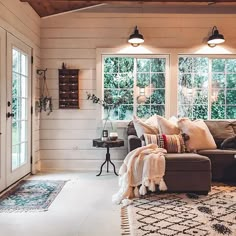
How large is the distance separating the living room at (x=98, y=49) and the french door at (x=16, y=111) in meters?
0.59

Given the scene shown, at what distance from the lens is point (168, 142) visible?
4.46 metres

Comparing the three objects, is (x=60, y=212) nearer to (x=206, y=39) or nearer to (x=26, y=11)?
(x=26, y=11)

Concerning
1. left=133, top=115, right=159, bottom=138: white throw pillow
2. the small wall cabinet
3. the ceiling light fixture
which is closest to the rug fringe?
left=133, top=115, right=159, bottom=138: white throw pillow

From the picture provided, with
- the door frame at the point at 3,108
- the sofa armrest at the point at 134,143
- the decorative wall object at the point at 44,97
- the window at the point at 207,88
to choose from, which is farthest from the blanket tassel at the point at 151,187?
the decorative wall object at the point at 44,97

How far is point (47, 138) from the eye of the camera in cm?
575

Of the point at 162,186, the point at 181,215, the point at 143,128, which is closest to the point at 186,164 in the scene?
the point at 162,186

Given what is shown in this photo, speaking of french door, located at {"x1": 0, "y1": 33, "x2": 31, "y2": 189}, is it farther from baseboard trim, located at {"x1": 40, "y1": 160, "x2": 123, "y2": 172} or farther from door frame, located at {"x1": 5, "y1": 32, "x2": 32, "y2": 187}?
baseboard trim, located at {"x1": 40, "y1": 160, "x2": 123, "y2": 172}

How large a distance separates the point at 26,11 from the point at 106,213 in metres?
3.35

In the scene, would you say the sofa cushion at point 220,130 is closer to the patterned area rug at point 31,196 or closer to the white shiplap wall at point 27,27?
the patterned area rug at point 31,196

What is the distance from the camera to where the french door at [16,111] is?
4.23 m

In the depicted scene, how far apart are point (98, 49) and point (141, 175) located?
270 centimetres

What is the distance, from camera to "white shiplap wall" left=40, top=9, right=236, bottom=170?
5.72 metres

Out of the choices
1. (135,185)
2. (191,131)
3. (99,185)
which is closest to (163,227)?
(135,185)

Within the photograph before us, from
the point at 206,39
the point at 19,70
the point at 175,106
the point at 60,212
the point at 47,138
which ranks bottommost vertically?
the point at 60,212
